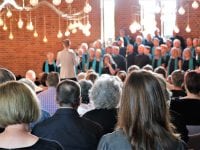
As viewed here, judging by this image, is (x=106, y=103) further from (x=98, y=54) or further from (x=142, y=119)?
(x=98, y=54)

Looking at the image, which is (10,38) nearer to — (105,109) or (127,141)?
(105,109)

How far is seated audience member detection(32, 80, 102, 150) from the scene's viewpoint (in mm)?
3766

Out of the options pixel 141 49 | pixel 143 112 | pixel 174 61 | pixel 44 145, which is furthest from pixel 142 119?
pixel 141 49

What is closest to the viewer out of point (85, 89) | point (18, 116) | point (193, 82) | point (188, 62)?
point (18, 116)

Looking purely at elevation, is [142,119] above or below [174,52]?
below

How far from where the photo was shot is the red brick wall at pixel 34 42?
16.4m

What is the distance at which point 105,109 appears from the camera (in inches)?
172

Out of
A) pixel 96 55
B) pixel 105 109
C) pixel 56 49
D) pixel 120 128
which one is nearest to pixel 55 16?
pixel 56 49

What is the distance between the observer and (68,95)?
405 centimetres

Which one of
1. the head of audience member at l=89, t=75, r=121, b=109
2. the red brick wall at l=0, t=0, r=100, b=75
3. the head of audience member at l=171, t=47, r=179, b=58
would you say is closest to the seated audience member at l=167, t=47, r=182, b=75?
the head of audience member at l=171, t=47, r=179, b=58

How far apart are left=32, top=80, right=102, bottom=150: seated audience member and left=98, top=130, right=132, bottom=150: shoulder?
1.25 m

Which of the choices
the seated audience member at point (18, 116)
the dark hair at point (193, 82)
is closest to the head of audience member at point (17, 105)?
the seated audience member at point (18, 116)

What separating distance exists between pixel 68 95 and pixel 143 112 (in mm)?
1661

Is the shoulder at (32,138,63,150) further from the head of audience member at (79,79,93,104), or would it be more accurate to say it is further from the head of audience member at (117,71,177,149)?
the head of audience member at (79,79,93,104)
